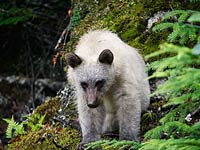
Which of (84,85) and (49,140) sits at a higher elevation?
(84,85)

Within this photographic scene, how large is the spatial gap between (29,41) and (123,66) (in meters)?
6.71

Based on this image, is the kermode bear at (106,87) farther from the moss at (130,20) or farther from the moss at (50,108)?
the moss at (50,108)

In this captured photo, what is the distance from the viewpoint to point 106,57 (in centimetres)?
589

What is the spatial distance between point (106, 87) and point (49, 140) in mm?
1305

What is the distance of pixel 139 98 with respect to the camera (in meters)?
6.18

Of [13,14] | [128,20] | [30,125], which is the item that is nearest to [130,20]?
[128,20]

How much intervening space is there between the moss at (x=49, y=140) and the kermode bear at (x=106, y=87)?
1.18 feet

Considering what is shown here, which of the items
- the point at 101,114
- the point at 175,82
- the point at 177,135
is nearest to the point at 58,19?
the point at 101,114

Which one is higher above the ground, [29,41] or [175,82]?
[29,41]

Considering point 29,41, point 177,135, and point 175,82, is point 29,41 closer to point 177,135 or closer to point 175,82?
point 177,135

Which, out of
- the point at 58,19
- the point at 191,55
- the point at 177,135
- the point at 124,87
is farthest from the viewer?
the point at 58,19

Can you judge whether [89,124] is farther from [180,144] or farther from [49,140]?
[180,144]

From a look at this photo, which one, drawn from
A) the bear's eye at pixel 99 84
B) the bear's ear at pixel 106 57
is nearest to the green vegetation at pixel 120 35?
the bear's ear at pixel 106 57

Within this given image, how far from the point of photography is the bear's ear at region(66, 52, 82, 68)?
19.6ft
